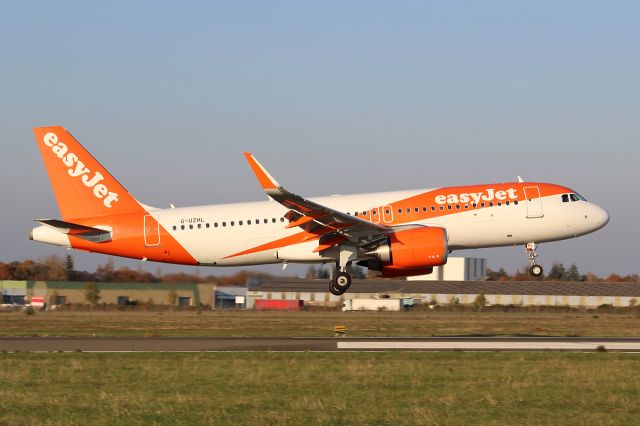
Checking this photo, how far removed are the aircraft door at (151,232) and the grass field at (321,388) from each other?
49.6 ft

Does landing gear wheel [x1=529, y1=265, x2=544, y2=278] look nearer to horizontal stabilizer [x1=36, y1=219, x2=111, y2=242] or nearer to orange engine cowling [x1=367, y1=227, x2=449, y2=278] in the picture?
orange engine cowling [x1=367, y1=227, x2=449, y2=278]

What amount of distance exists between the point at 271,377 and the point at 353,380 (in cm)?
200

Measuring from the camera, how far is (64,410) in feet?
58.7

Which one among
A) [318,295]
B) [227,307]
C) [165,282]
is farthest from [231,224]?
[318,295]

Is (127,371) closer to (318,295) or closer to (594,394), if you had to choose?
(594,394)

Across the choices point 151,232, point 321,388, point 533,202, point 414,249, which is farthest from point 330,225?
point 321,388

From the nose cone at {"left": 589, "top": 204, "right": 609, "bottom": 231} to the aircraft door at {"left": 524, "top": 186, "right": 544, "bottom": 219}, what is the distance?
9.20ft

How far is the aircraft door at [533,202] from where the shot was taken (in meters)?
41.5

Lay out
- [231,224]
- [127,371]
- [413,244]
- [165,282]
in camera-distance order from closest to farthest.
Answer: [127,371]
[413,244]
[231,224]
[165,282]

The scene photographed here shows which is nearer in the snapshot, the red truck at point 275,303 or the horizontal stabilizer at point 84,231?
the horizontal stabilizer at point 84,231

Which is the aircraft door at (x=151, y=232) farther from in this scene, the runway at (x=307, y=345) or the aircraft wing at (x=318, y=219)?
the runway at (x=307, y=345)

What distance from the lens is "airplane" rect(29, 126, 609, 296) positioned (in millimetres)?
40594

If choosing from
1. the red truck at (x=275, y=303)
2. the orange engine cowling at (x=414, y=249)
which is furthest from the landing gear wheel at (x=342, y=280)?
the red truck at (x=275, y=303)

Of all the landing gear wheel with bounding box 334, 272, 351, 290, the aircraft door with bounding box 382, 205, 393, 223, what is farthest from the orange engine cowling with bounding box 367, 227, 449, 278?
the landing gear wheel with bounding box 334, 272, 351, 290
